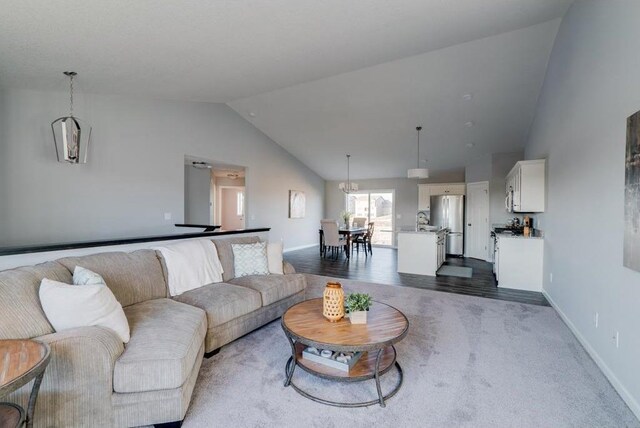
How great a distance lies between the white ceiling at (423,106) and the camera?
4.32 m

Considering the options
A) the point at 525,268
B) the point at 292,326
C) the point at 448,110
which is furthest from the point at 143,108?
the point at 525,268

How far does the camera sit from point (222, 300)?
2.69 m

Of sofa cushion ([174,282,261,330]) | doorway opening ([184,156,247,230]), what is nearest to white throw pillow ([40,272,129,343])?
sofa cushion ([174,282,261,330])

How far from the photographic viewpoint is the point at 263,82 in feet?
14.5

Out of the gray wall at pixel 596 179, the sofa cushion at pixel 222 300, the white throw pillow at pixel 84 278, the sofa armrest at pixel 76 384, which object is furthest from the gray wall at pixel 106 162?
the gray wall at pixel 596 179

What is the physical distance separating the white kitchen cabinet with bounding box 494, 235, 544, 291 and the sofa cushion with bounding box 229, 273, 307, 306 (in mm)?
3450

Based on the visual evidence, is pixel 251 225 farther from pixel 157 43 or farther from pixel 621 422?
pixel 621 422

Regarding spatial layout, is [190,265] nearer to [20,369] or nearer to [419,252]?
[20,369]

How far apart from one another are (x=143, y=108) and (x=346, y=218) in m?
5.41

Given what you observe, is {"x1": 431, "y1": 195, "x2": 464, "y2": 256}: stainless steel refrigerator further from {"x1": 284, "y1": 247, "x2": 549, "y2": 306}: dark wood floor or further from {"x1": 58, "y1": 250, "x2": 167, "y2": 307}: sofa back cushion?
{"x1": 58, "y1": 250, "x2": 167, "y2": 307}: sofa back cushion

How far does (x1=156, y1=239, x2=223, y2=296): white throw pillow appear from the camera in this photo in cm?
290

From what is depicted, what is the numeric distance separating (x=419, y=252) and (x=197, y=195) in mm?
5335

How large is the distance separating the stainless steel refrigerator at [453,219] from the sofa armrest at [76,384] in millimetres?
8067

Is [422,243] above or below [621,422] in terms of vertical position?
above
